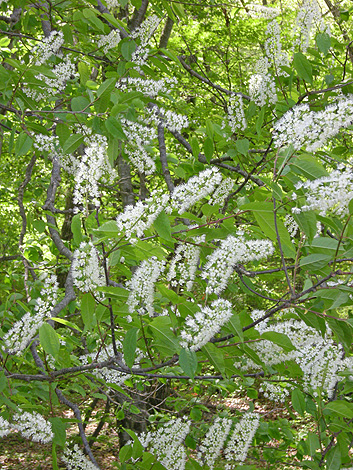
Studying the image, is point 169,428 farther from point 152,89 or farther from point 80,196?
point 152,89

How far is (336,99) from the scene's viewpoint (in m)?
2.67

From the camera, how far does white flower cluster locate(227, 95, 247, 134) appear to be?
9.27ft

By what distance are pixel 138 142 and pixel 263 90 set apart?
896mm

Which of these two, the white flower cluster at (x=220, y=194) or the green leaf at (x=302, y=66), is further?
the green leaf at (x=302, y=66)

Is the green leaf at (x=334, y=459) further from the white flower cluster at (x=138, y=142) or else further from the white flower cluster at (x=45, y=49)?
the white flower cluster at (x=45, y=49)

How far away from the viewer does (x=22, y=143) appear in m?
2.41

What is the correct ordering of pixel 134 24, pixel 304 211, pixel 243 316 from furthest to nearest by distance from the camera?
pixel 134 24, pixel 243 316, pixel 304 211

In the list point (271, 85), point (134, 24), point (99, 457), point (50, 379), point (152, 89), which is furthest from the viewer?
point (99, 457)

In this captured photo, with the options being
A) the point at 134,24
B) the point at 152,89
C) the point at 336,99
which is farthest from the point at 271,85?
the point at 134,24

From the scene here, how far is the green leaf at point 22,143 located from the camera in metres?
2.39

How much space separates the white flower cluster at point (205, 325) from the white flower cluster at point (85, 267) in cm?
38

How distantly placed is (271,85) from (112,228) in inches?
68.9

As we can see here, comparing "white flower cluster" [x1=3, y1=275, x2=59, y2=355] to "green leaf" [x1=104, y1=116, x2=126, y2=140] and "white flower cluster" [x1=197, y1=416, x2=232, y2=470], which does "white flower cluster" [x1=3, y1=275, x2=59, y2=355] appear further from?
"white flower cluster" [x1=197, y1=416, x2=232, y2=470]

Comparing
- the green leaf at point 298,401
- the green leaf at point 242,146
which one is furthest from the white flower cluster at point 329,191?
the green leaf at point 298,401
